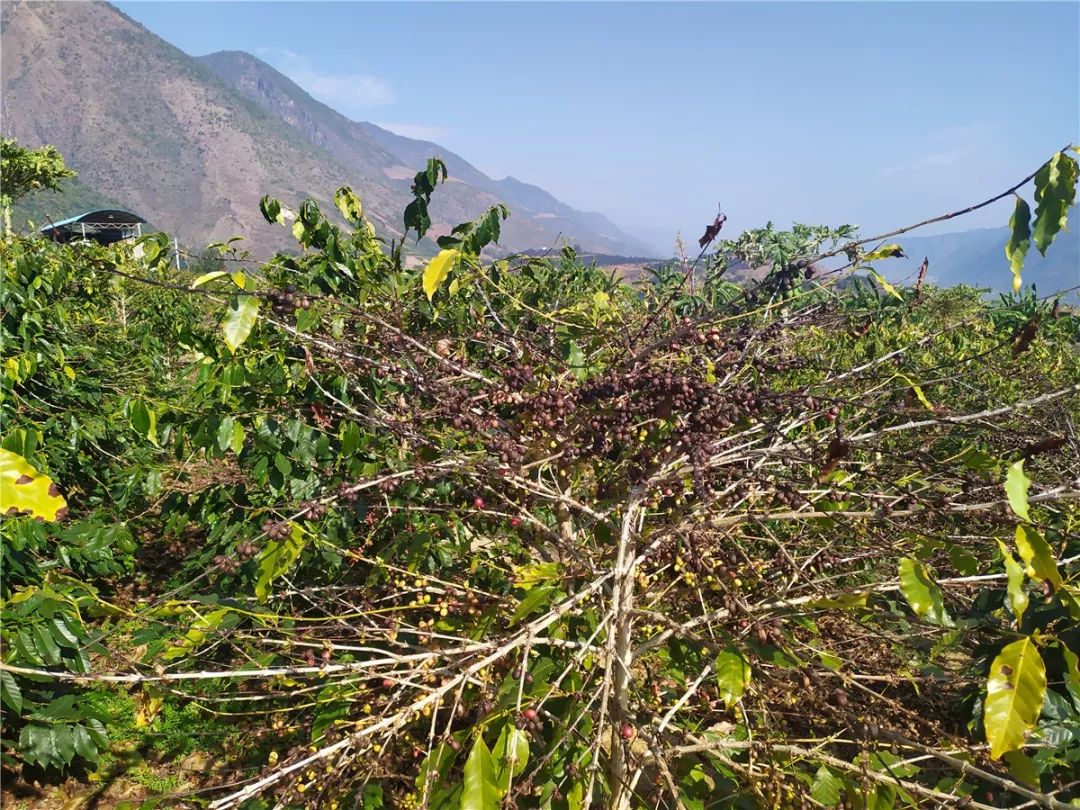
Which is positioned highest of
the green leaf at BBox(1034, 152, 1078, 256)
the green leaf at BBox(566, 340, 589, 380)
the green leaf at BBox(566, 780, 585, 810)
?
the green leaf at BBox(1034, 152, 1078, 256)

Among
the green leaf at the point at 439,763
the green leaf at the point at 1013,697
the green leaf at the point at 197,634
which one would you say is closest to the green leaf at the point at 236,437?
the green leaf at the point at 197,634

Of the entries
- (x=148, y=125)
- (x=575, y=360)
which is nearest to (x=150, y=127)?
(x=148, y=125)

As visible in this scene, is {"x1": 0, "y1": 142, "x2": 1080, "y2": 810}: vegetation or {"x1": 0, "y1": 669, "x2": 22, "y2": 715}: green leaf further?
{"x1": 0, "y1": 669, "x2": 22, "y2": 715}: green leaf

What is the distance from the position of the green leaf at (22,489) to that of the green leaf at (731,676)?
1160 millimetres

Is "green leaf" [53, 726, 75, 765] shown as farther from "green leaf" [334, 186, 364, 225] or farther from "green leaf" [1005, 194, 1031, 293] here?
"green leaf" [1005, 194, 1031, 293]

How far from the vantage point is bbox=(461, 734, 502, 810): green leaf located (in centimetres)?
107

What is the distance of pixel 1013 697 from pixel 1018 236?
2.71 feet

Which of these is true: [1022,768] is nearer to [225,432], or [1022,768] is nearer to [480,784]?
[480,784]

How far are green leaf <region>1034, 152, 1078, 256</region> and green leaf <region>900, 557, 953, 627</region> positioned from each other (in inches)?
24.1

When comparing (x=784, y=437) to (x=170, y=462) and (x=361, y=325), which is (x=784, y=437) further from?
(x=170, y=462)

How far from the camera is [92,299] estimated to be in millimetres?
8492

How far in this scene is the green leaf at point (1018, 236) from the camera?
121 centimetres

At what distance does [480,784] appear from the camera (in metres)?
1.08

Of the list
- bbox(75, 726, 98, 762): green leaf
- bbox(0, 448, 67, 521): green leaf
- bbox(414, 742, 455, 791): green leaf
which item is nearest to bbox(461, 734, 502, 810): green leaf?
→ bbox(414, 742, 455, 791): green leaf
